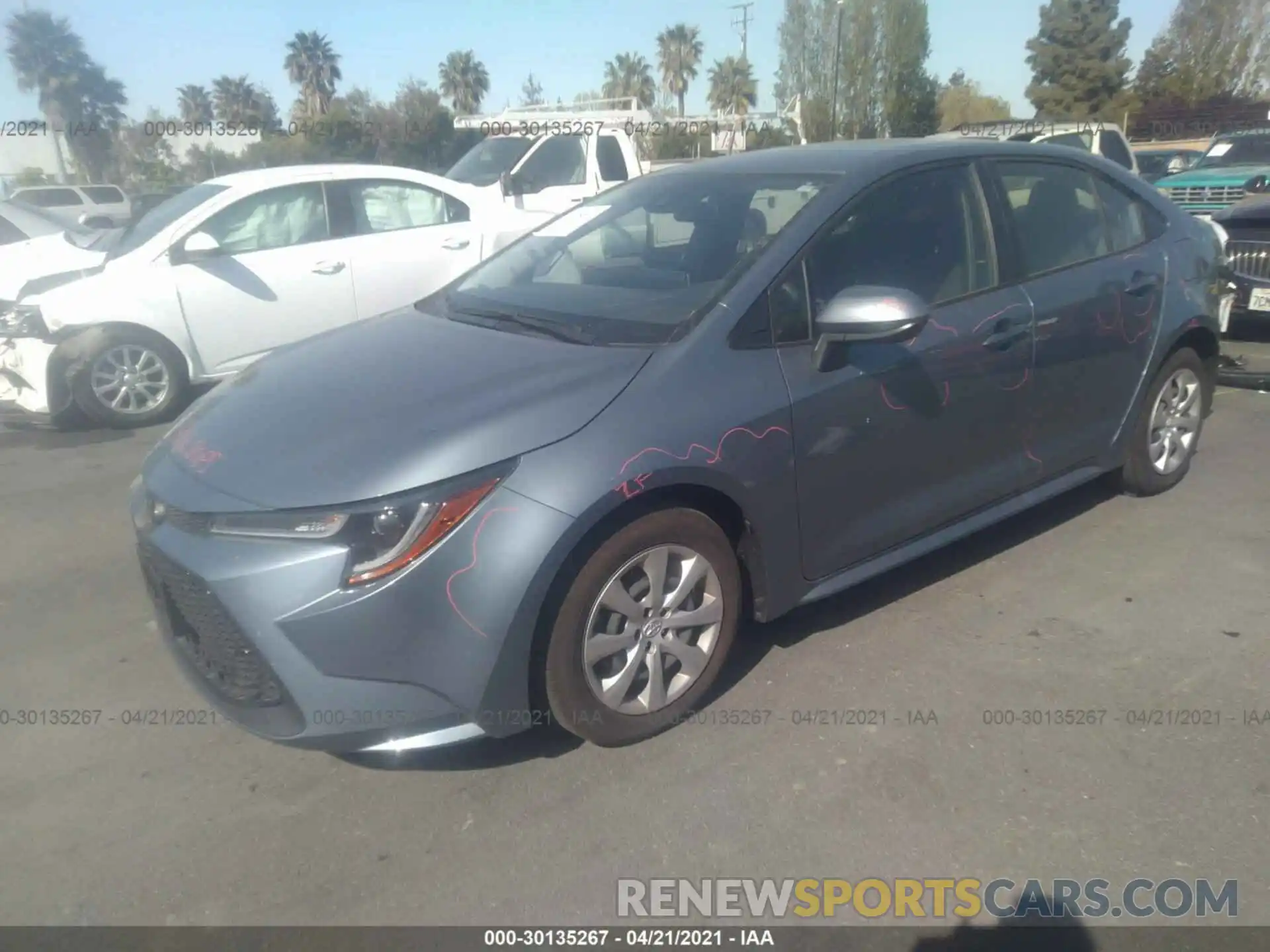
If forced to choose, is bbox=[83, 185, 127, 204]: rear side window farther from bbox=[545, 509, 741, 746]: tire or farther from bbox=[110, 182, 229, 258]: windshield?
bbox=[545, 509, 741, 746]: tire

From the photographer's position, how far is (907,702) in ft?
11.1

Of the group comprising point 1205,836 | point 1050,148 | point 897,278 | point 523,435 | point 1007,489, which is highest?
point 1050,148

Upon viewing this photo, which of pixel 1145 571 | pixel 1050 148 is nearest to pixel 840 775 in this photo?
pixel 1145 571

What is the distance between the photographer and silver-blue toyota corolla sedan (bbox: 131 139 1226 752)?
8.85ft

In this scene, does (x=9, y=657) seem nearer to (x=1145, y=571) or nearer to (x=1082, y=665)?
(x=1082, y=665)

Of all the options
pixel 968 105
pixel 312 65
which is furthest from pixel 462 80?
pixel 968 105

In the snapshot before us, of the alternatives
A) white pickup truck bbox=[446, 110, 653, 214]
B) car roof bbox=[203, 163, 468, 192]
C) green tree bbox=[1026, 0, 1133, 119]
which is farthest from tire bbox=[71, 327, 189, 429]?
green tree bbox=[1026, 0, 1133, 119]

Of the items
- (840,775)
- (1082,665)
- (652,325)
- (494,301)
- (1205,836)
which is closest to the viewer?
(1205,836)

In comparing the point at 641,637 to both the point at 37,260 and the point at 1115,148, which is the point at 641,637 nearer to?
the point at 37,260

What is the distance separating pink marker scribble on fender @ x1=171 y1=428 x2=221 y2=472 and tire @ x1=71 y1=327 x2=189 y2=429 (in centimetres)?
433

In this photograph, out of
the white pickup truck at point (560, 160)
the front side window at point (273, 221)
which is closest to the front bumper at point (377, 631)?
the front side window at point (273, 221)

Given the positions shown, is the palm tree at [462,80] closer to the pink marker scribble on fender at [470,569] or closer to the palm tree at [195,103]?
the palm tree at [195,103]

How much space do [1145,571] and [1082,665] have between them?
0.95 m

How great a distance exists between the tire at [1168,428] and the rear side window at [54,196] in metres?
26.3
